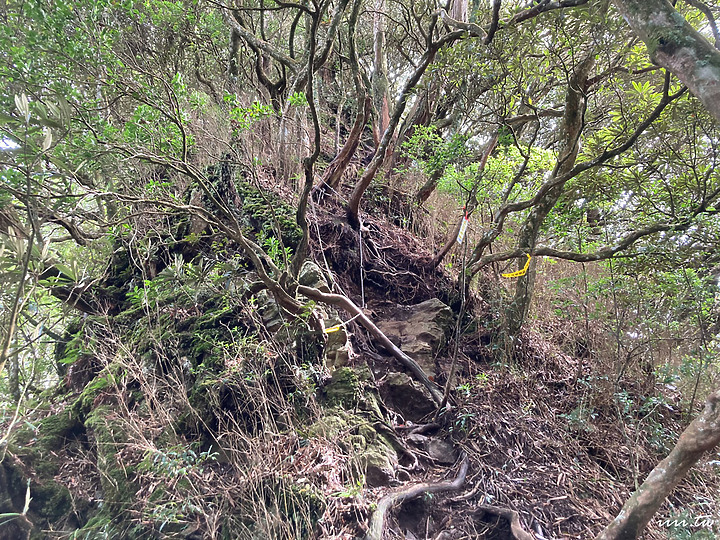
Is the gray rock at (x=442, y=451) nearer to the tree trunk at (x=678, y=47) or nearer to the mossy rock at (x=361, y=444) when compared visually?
the mossy rock at (x=361, y=444)

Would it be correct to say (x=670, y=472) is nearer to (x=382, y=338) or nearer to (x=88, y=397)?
(x=382, y=338)

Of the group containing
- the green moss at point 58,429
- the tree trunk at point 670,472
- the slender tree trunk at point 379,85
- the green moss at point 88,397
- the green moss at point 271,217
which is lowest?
the green moss at point 58,429

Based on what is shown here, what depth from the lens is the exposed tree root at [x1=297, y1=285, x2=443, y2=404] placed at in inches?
160

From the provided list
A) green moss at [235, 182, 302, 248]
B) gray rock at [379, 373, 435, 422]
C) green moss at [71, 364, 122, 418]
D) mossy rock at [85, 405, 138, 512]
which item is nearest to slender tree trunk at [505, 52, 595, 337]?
gray rock at [379, 373, 435, 422]

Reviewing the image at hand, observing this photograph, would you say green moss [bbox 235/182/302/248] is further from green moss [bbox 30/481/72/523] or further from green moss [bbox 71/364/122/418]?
green moss [bbox 30/481/72/523]

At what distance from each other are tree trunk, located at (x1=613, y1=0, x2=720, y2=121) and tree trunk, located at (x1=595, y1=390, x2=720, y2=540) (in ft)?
5.76

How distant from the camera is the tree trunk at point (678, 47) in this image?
1.98 metres

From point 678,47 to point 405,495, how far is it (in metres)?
3.73

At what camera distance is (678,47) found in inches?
82.7

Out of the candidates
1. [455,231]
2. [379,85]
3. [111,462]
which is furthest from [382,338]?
[379,85]

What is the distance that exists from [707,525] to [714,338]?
1.74 meters

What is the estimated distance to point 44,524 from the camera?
11.1ft

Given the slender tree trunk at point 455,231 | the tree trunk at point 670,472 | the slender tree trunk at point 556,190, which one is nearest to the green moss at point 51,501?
the tree trunk at point 670,472

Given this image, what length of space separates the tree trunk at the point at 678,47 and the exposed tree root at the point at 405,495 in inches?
131
